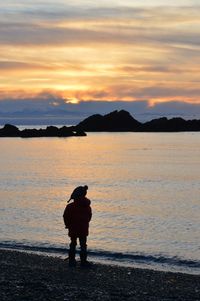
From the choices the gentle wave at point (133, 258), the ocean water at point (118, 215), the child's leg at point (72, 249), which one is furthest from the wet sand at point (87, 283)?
the ocean water at point (118, 215)

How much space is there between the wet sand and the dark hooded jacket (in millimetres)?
1308

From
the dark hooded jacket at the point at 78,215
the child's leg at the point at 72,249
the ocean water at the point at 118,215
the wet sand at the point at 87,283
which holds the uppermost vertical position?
A: the dark hooded jacket at the point at 78,215

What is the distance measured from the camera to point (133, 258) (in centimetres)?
2447

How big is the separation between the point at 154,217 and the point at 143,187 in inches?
823

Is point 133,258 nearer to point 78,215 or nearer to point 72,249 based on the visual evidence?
point 72,249

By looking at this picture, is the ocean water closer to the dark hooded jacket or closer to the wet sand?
the wet sand

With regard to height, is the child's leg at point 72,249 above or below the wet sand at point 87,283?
above

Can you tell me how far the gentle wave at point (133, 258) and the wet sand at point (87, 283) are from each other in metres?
3.14

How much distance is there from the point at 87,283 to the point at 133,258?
8.42 m

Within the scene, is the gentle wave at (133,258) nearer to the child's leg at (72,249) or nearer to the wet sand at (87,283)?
the wet sand at (87,283)

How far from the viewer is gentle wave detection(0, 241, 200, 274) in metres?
22.9

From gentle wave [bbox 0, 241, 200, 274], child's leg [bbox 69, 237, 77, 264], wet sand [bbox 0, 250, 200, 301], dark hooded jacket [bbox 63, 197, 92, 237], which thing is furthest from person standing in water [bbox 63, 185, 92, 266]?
gentle wave [bbox 0, 241, 200, 274]

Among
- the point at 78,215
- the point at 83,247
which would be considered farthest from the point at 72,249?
the point at 78,215

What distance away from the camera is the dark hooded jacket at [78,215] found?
17.7 m
